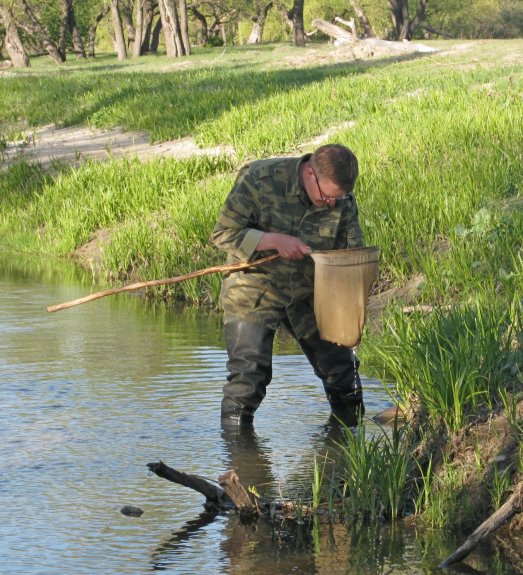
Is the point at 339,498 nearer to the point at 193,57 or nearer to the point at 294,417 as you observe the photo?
the point at 294,417

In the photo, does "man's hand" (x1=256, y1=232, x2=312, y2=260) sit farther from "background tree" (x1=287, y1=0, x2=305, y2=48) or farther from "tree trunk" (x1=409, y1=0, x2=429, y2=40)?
"tree trunk" (x1=409, y1=0, x2=429, y2=40)

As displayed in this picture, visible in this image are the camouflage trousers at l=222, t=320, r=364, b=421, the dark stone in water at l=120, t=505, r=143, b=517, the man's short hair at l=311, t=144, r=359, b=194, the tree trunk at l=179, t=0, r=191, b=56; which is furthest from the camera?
the tree trunk at l=179, t=0, r=191, b=56

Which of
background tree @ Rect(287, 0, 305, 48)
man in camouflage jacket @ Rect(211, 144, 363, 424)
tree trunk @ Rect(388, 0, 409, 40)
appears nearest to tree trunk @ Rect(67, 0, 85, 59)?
background tree @ Rect(287, 0, 305, 48)

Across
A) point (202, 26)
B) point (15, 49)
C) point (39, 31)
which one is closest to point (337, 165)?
point (15, 49)

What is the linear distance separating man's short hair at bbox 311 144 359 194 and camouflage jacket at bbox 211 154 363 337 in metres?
0.31

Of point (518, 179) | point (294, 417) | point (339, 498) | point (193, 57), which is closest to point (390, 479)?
point (339, 498)

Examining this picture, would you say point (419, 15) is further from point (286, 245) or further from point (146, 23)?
point (286, 245)

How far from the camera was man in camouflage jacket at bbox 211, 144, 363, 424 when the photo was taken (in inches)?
254

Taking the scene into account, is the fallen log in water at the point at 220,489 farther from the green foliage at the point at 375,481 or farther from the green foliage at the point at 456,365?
the green foliage at the point at 456,365

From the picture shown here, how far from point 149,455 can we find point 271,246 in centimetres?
124

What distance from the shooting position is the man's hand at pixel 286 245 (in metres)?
6.38

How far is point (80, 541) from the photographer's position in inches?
213

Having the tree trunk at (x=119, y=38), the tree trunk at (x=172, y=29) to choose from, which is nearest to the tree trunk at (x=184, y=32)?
the tree trunk at (x=172, y=29)

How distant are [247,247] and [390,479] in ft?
5.17
